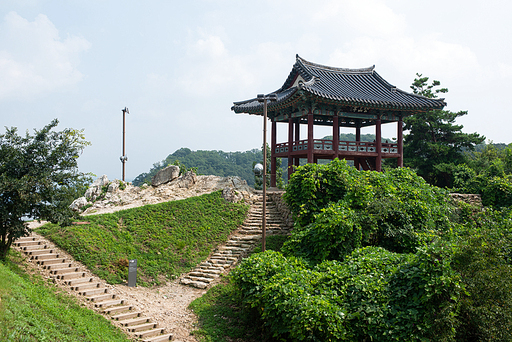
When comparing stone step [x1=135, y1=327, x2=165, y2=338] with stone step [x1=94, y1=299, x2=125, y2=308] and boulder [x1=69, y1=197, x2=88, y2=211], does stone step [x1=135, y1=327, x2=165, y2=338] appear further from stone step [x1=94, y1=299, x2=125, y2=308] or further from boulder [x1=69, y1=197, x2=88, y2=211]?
boulder [x1=69, y1=197, x2=88, y2=211]

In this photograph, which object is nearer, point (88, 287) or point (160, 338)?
point (160, 338)

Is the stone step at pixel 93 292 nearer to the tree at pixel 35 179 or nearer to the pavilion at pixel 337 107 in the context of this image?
the tree at pixel 35 179

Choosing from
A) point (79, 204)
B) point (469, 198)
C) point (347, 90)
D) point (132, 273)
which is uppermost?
point (347, 90)

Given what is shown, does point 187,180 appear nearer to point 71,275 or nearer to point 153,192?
point 153,192

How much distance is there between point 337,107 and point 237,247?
10664mm

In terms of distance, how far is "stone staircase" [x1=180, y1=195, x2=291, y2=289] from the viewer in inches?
586

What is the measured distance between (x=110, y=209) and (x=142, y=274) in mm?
6641

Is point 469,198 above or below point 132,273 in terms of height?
above

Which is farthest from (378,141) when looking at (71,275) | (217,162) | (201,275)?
(217,162)

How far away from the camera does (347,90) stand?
70.3 feet

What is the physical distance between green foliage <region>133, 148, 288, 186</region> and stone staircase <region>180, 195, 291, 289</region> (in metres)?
55.4

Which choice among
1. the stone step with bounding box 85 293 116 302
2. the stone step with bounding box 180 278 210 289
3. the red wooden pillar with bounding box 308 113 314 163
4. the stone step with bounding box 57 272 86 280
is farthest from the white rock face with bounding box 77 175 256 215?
the stone step with bounding box 85 293 116 302

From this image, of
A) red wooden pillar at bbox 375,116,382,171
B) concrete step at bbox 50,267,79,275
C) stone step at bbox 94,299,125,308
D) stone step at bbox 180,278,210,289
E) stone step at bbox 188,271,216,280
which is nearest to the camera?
stone step at bbox 94,299,125,308

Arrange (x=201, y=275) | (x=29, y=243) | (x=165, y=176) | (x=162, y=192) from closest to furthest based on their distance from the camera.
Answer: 1. (x=29, y=243)
2. (x=201, y=275)
3. (x=162, y=192)
4. (x=165, y=176)
